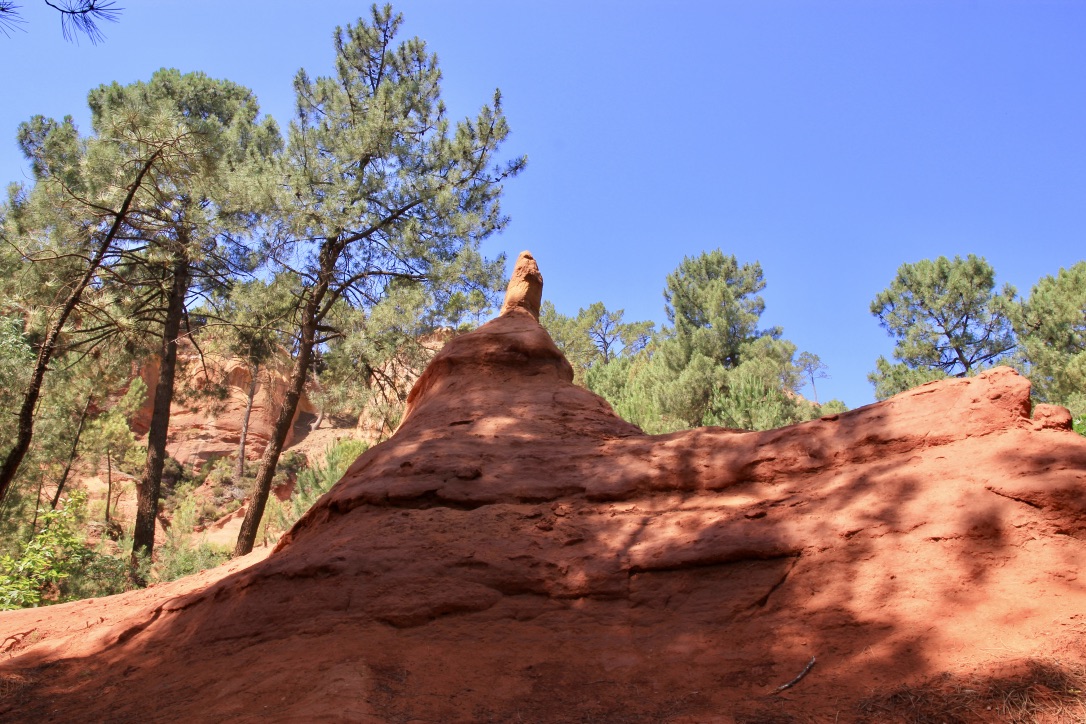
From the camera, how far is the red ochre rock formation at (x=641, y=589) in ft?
13.0

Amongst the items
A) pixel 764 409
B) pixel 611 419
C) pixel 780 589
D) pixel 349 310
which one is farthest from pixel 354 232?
pixel 780 589

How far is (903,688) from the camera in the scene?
362cm

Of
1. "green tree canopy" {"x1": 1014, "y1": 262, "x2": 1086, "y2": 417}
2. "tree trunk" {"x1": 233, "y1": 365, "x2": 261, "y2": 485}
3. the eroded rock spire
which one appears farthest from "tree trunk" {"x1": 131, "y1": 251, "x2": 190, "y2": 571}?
"green tree canopy" {"x1": 1014, "y1": 262, "x2": 1086, "y2": 417}

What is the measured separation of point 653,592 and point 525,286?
6.04 m

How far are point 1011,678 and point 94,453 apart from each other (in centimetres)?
2617

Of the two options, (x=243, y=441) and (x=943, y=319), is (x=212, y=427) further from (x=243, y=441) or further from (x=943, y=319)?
(x=943, y=319)

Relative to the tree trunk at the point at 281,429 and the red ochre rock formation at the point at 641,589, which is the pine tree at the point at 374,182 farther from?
the red ochre rock formation at the point at 641,589

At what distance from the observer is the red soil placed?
391cm

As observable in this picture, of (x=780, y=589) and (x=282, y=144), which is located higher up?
(x=282, y=144)

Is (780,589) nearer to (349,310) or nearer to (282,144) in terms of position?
(349,310)

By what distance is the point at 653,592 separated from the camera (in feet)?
16.7

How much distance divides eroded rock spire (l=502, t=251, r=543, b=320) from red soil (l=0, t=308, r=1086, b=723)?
364 cm

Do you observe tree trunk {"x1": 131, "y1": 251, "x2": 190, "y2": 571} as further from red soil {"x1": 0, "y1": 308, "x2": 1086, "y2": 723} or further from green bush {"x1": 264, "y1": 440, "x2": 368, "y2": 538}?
red soil {"x1": 0, "y1": 308, "x2": 1086, "y2": 723}

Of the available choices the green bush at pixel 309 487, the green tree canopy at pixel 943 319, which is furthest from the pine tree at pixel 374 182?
the green tree canopy at pixel 943 319
